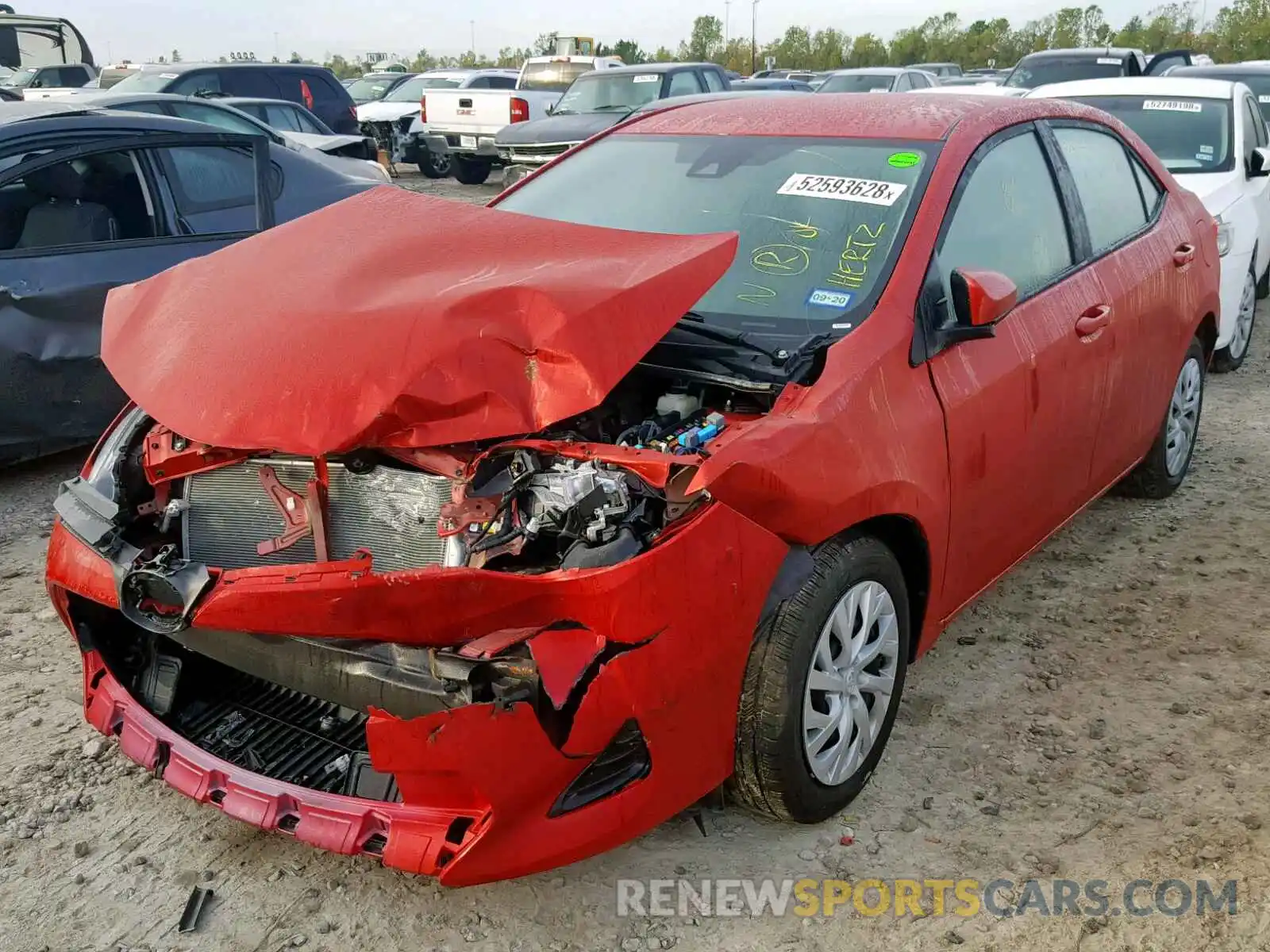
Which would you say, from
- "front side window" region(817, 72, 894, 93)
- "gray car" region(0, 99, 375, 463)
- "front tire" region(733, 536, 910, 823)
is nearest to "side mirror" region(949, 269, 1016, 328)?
"front tire" region(733, 536, 910, 823)

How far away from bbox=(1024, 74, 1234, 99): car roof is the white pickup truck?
897 centimetres

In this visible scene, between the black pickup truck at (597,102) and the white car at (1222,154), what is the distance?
6.55 metres

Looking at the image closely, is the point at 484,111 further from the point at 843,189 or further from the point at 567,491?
the point at 567,491

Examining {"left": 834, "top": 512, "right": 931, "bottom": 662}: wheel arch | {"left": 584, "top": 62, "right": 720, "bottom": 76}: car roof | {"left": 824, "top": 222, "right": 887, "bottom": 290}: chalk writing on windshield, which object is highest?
{"left": 584, "top": 62, "right": 720, "bottom": 76}: car roof

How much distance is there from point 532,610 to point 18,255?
12.5 feet

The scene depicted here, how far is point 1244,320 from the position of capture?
682cm

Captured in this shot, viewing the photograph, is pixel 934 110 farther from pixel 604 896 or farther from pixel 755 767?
pixel 604 896

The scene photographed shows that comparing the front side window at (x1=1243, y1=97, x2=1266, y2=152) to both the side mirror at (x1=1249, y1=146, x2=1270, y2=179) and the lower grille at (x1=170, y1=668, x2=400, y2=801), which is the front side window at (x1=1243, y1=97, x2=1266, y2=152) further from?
the lower grille at (x1=170, y1=668, x2=400, y2=801)

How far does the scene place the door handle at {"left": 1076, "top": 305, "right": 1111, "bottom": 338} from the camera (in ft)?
11.5

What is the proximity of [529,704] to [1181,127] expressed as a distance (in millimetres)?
6779

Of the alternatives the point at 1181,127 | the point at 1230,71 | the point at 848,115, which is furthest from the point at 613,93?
the point at 848,115

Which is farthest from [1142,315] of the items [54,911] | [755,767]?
[54,911]

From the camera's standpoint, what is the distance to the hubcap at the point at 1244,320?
6.67 metres

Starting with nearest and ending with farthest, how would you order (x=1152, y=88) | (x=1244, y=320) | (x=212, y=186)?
1. (x=212, y=186)
2. (x=1244, y=320)
3. (x=1152, y=88)
